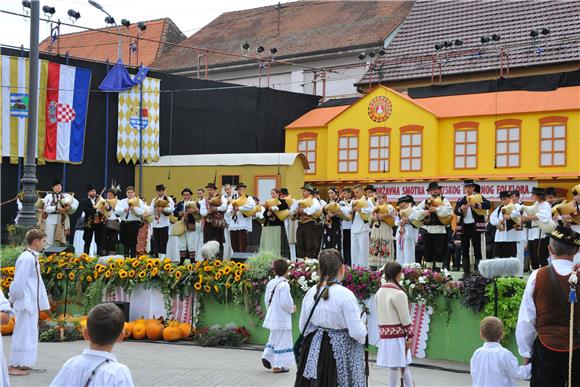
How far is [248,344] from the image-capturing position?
1435 centimetres

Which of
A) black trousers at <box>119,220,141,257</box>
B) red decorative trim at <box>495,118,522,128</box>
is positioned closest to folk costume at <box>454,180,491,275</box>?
black trousers at <box>119,220,141,257</box>

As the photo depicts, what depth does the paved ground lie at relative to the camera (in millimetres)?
11062

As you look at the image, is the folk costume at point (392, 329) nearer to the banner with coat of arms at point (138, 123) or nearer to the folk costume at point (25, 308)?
the folk costume at point (25, 308)

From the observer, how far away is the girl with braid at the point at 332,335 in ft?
23.9

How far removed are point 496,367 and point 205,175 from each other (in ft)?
72.4

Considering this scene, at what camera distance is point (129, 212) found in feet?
68.6

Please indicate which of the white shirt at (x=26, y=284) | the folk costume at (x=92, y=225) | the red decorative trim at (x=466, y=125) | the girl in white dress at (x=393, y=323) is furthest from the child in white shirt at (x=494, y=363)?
the red decorative trim at (x=466, y=125)

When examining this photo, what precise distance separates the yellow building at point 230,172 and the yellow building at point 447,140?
15.6ft

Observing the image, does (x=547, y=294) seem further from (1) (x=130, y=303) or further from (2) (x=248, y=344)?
(1) (x=130, y=303)

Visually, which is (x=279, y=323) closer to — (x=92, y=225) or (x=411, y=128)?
(x=92, y=225)

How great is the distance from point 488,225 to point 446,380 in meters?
7.30

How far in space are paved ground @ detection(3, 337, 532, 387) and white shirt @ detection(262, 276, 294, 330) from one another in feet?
2.22

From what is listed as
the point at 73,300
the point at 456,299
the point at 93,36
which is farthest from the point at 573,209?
the point at 93,36

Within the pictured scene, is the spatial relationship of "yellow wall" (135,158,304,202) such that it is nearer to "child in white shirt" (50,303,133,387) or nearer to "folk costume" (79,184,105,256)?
"folk costume" (79,184,105,256)
